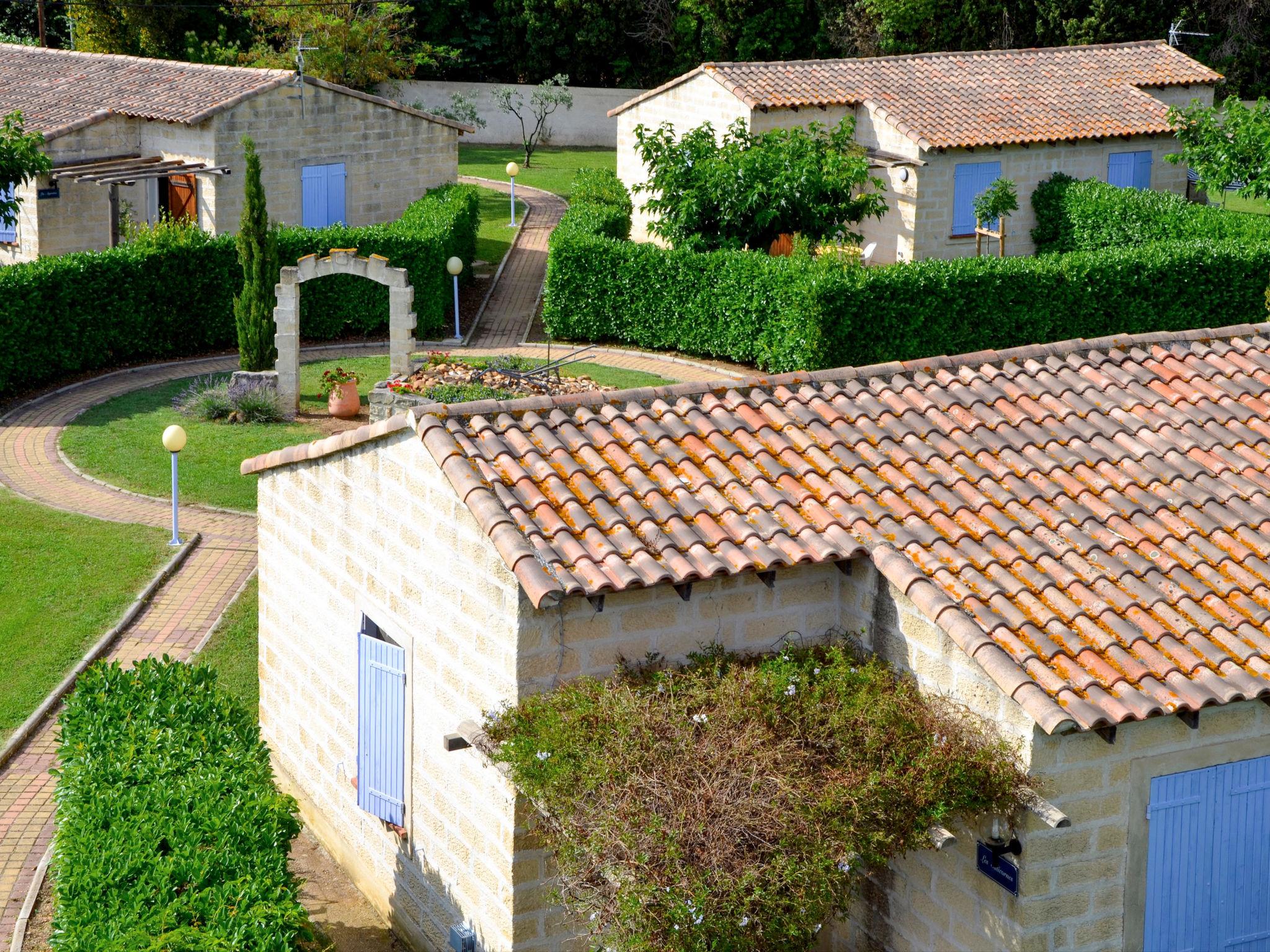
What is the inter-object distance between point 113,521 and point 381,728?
9502 millimetres

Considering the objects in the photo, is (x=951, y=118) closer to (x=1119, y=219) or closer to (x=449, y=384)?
(x=1119, y=219)

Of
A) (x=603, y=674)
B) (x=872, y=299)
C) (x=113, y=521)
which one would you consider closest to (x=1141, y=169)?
(x=872, y=299)

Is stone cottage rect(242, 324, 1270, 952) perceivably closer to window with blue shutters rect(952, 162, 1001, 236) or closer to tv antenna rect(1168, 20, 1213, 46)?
window with blue shutters rect(952, 162, 1001, 236)

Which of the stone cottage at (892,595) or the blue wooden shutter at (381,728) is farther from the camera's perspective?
the blue wooden shutter at (381,728)

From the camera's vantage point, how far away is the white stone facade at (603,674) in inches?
350

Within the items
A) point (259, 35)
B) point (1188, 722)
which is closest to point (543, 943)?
point (1188, 722)

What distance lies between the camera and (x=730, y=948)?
301 inches

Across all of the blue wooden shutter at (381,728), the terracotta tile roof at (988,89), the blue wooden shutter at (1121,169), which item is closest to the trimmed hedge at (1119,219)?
the blue wooden shutter at (1121,169)

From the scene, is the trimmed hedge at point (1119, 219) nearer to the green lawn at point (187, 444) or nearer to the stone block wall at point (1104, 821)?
the green lawn at point (187, 444)

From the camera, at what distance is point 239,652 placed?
15945 millimetres

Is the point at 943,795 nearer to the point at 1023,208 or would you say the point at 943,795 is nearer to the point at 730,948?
the point at 730,948

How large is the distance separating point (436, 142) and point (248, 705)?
22.3 m

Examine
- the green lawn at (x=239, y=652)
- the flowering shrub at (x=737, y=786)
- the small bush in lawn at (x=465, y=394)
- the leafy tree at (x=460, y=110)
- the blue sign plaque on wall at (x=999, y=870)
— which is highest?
the leafy tree at (x=460, y=110)

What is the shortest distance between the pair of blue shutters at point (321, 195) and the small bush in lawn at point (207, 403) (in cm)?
818
